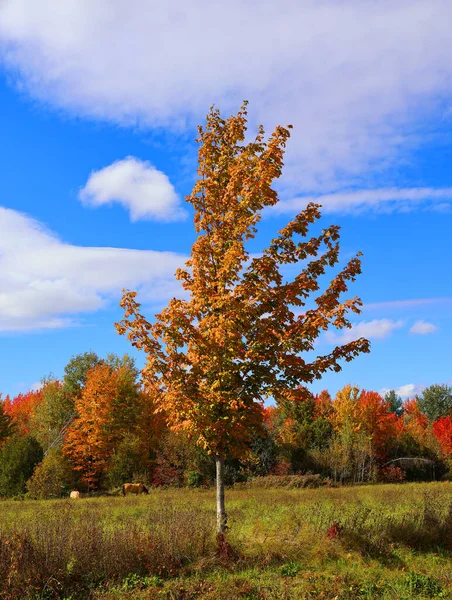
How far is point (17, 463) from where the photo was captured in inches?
→ 1256

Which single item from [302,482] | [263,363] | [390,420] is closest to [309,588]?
[263,363]

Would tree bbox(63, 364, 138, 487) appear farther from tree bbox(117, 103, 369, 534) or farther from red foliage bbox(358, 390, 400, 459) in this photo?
tree bbox(117, 103, 369, 534)

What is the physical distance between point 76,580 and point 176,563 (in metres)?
1.74

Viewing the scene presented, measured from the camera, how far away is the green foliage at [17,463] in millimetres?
31297

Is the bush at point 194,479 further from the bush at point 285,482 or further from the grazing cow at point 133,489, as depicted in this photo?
the grazing cow at point 133,489

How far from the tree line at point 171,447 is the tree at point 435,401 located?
10.6 metres

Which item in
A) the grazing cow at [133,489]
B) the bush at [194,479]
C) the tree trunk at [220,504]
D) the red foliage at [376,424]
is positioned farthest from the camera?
the red foliage at [376,424]

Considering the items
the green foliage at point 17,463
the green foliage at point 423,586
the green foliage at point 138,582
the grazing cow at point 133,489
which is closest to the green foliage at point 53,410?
the green foliage at point 17,463

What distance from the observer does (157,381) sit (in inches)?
469

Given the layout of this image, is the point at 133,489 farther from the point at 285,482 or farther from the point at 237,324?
the point at 237,324

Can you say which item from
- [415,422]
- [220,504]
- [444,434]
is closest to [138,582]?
[220,504]

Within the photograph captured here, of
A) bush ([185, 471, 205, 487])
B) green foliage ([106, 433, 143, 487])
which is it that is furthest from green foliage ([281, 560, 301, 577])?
green foliage ([106, 433, 143, 487])

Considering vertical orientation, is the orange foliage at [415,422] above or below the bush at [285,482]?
above

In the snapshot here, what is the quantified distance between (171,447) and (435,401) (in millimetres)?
38979
